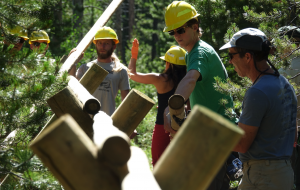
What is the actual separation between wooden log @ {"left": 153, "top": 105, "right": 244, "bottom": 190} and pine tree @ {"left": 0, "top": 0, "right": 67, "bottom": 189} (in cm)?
113

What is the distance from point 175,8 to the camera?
373 cm

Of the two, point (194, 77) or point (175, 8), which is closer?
point (194, 77)

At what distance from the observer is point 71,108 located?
268 cm

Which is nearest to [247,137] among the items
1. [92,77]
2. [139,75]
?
[92,77]

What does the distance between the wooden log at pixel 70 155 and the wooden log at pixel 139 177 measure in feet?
0.31

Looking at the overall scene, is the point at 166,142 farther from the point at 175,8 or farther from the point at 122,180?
the point at 122,180

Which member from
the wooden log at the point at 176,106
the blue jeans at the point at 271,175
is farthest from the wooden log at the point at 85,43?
the blue jeans at the point at 271,175

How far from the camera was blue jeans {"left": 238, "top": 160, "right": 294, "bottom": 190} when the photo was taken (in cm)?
250

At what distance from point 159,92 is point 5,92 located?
2761 mm

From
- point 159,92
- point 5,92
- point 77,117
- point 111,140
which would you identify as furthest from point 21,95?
point 159,92

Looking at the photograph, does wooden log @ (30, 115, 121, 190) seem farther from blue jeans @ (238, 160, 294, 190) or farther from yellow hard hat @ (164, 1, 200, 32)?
yellow hard hat @ (164, 1, 200, 32)

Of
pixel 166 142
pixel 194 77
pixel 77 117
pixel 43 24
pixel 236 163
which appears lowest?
pixel 166 142

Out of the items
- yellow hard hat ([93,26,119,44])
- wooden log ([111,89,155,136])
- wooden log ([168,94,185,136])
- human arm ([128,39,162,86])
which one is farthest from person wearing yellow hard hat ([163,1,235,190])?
yellow hard hat ([93,26,119,44])

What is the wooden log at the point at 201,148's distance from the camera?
124 centimetres
